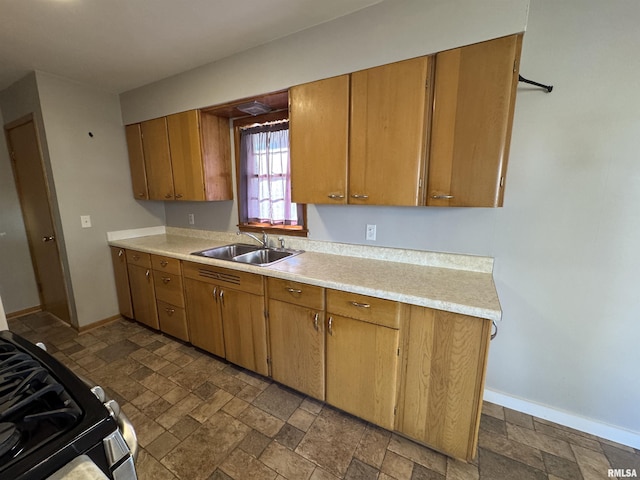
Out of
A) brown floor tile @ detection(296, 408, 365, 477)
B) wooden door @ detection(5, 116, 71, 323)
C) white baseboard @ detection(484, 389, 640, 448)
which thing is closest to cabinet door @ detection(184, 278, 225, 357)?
brown floor tile @ detection(296, 408, 365, 477)

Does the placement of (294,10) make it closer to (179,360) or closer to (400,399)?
(400,399)

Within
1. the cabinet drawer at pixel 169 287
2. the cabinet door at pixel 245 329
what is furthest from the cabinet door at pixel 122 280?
the cabinet door at pixel 245 329

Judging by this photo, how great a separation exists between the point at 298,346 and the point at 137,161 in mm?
2663

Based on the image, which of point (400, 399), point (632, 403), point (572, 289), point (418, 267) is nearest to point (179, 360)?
point (400, 399)

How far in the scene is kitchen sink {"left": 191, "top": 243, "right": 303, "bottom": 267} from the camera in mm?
2361

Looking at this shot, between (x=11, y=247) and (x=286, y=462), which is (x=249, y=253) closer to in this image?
(x=286, y=462)

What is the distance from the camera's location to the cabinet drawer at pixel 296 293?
168 centimetres

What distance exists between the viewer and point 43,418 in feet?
1.98

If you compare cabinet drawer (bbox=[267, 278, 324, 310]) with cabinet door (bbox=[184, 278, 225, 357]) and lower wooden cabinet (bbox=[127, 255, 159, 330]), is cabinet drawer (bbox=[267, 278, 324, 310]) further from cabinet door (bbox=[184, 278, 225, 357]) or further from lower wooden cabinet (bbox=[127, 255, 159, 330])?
lower wooden cabinet (bbox=[127, 255, 159, 330])

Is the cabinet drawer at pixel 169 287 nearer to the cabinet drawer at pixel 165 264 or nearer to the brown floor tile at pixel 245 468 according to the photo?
the cabinet drawer at pixel 165 264

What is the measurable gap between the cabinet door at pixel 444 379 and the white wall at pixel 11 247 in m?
4.24

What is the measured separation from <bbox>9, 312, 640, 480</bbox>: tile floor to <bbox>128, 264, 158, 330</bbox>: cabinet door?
2.05 ft

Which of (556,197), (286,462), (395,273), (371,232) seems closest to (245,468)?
(286,462)

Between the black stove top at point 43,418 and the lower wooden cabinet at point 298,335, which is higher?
the black stove top at point 43,418
